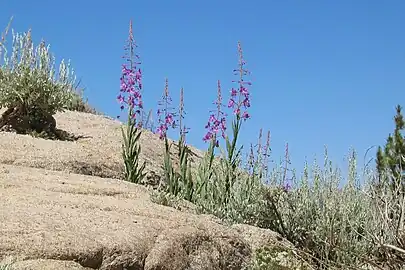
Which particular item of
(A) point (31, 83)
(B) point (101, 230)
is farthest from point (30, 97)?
(B) point (101, 230)

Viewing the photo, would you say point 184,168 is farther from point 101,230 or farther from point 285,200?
point 101,230

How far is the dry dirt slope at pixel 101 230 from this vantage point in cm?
429

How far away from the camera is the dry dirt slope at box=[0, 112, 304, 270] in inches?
169

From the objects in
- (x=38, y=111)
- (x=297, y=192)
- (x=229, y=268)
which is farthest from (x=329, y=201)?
(x=38, y=111)

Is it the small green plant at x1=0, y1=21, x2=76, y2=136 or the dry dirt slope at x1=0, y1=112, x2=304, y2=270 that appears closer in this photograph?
the dry dirt slope at x1=0, y1=112, x2=304, y2=270

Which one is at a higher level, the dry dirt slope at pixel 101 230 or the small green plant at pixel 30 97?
the small green plant at pixel 30 97

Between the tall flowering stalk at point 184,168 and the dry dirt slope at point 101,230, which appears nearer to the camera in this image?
the dry dirt slope at point 101,230

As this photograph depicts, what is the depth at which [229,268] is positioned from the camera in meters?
5.72

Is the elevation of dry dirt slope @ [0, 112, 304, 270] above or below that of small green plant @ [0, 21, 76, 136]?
below

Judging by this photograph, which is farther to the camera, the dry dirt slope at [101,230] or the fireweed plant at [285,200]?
the fireweed plant at [285,200]

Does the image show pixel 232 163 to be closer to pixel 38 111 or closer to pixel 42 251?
pixel 38 111

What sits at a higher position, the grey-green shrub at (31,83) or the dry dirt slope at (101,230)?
the grey-green shrub at (31,83)

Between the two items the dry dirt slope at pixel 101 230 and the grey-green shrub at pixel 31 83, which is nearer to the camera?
the dry dirt slope at pixel 101 230

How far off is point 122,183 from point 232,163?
214 cm
